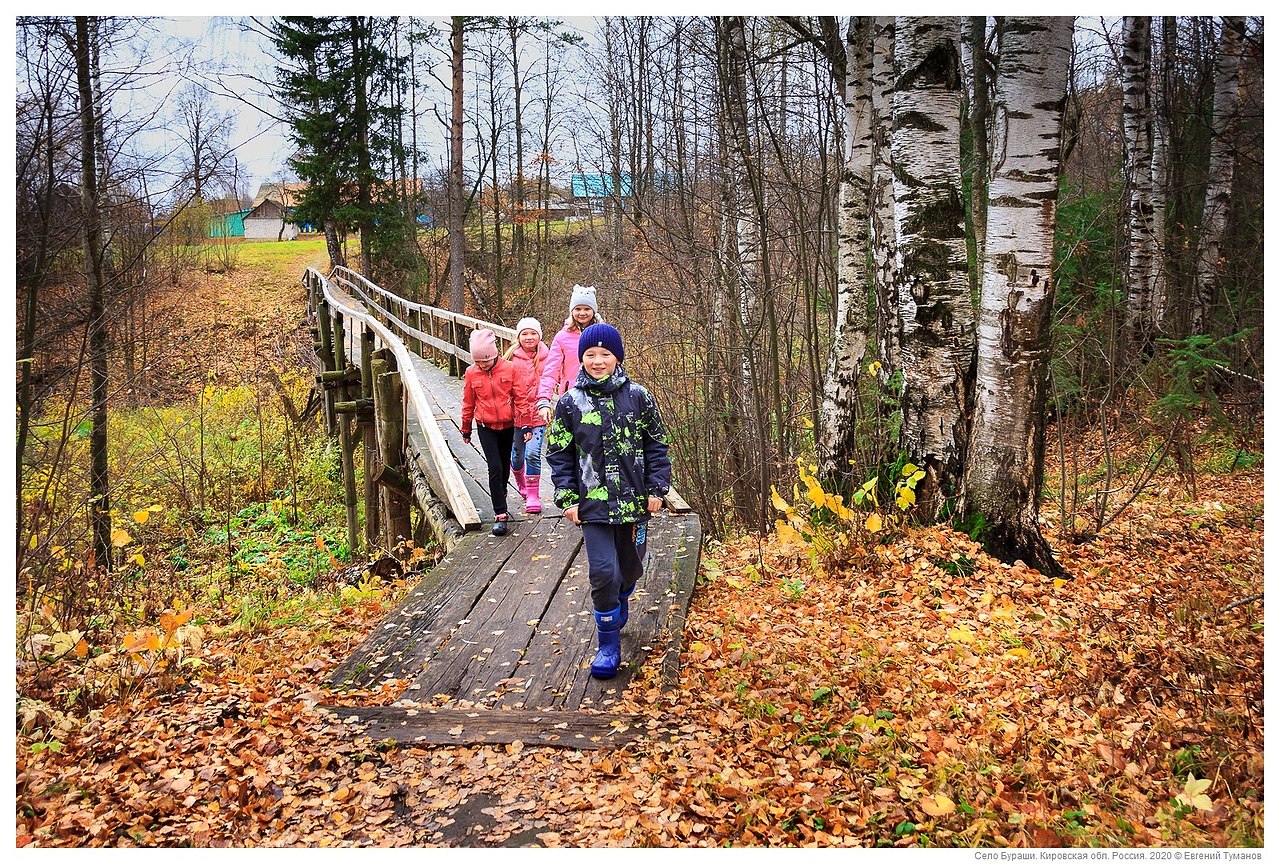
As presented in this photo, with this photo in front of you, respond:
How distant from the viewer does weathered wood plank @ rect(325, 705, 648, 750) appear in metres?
4.03

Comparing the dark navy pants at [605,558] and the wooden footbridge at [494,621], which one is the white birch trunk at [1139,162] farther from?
the dark navy pants at [605,558]

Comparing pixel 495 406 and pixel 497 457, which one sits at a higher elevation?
pixel 495 406

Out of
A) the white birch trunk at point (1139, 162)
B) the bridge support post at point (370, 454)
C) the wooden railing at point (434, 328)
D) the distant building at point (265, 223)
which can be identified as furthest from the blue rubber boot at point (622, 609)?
the distant building at point (265, 223)

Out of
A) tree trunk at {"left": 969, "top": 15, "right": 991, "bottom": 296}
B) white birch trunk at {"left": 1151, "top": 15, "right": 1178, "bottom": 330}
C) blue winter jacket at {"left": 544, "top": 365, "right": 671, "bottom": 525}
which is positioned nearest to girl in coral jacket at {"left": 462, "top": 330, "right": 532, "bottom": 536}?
blue winter jacket at {"left": 544, "top": 365, "right": 671, "bottom": 525}

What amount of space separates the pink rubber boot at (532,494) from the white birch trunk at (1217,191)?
921 cm

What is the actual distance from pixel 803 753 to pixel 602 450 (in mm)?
1772

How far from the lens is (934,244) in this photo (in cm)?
→ 594

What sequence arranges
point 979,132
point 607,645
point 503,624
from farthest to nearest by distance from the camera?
point 979,132 < point 503,624 < point 607,645

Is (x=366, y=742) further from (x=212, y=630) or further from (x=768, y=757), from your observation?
(x=212, y=630)

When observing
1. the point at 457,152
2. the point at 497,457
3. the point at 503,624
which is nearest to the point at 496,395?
the point at 497,457

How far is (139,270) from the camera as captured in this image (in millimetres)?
13125

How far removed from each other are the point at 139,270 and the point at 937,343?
1209 centimetres

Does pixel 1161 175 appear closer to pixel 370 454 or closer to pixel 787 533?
pixel 787 533

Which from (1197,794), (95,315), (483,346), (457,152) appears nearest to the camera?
(1197,794)
